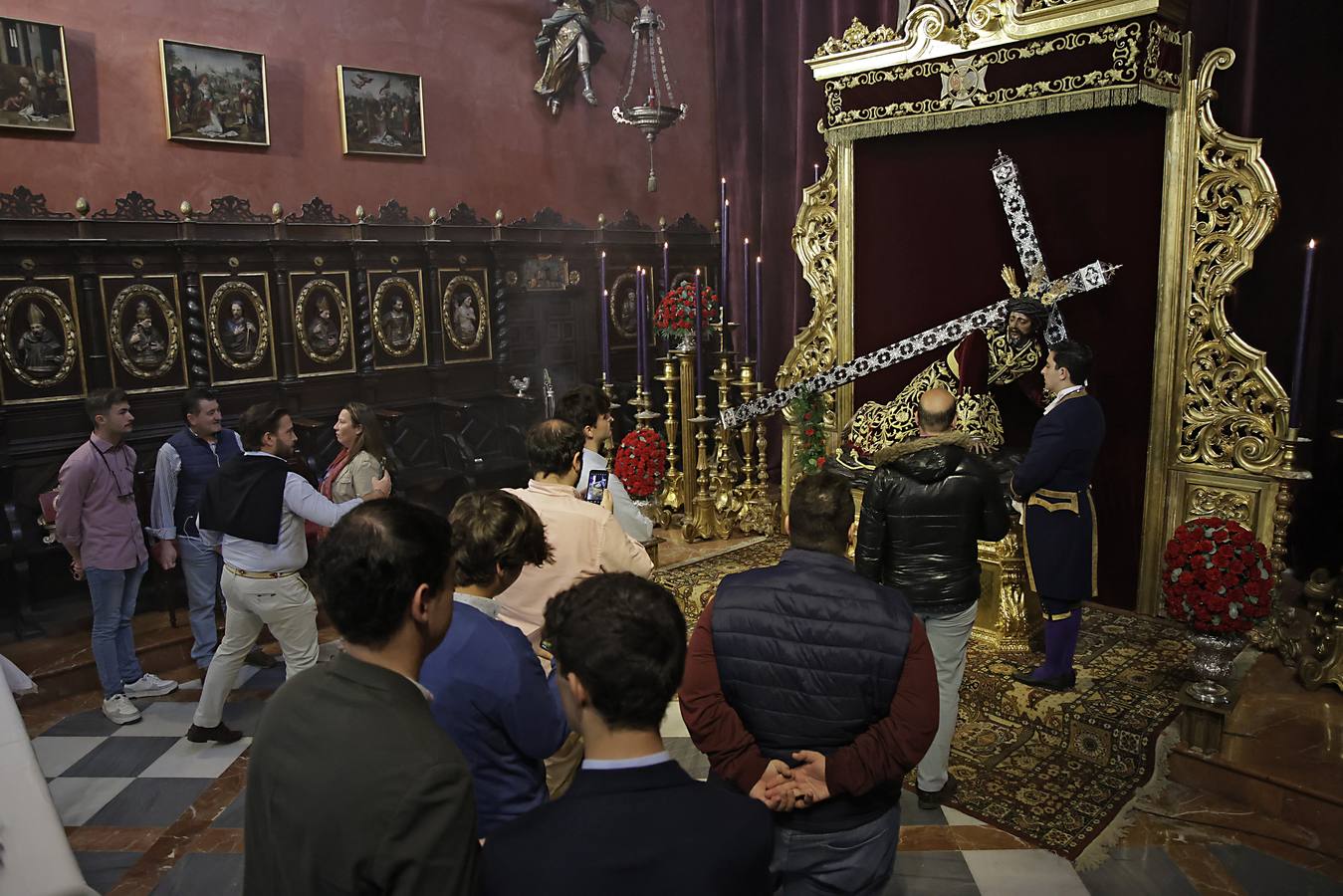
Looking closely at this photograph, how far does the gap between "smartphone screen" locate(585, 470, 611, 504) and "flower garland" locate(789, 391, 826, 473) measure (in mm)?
2373

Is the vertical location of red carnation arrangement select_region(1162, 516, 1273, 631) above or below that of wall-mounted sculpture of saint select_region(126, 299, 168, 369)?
below

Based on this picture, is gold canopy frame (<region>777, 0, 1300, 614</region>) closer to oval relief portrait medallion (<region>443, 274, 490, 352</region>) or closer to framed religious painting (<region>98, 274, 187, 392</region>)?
oval relief portrait medallion (<region>443, 274, 490, 352</region>)

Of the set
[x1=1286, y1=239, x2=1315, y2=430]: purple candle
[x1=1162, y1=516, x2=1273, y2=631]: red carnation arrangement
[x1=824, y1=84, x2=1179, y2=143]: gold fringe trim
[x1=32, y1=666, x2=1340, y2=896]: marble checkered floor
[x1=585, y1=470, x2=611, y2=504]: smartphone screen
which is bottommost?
[x1=32, y1=666, x2=1340, y2=896]: marble checkered floor

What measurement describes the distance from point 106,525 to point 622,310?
16.8 feet

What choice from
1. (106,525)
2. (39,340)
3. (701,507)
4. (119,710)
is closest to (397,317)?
(39,340)

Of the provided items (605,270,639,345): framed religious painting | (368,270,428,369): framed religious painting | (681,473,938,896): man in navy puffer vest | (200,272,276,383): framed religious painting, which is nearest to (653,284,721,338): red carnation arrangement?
(605,270,639,345): framed religious painting

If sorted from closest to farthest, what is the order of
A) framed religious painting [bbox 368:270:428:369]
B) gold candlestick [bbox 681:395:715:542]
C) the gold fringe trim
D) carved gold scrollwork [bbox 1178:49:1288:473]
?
carved gold scrollwork [bbox 1178:49:1288:473]
the gold fringe trim
gold candlestick [bbox 681:395:715:542]
framed religious painting [bbox 368:270:428:369]

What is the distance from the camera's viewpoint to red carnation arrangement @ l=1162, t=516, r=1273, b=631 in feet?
13.1

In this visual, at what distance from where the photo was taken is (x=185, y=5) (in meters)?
6.85

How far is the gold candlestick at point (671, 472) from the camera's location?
7148mm

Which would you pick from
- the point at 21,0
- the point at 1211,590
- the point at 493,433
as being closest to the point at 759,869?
the point at 1211,590

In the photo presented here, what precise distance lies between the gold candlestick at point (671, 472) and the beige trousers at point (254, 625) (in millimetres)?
3336

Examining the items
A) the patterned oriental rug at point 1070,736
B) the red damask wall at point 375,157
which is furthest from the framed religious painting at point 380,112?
the patterned oriental rug at point 1070,736

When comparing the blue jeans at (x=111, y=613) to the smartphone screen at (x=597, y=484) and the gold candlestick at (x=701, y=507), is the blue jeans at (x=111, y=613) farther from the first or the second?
the gold candlestick at (x=701, y=507)
